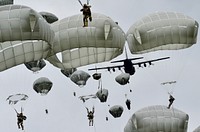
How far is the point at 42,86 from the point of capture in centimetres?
4309

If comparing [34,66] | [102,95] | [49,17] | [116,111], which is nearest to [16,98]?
[34,66]

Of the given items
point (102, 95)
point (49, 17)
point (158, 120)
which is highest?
point (49, 17)

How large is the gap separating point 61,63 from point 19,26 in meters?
6.91

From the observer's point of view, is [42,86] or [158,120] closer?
[158,120]

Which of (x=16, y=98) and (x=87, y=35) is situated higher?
(x=87, y=35)

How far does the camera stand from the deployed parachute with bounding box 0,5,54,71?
33000 millimetres

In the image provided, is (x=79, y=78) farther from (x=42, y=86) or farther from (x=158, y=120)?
(x=158, y=120)

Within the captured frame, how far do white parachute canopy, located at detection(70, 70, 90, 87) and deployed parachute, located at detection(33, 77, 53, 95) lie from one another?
1.58 metres

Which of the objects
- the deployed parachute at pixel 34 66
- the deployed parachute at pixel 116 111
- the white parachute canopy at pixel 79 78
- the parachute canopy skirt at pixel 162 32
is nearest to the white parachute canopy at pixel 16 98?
the deployed parachute at pixel 34 66

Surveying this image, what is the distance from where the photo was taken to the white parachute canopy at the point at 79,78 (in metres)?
43.7

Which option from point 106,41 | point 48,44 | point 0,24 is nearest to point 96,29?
point 106,41

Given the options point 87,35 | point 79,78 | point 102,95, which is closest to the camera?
point 87,35

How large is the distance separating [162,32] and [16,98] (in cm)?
946

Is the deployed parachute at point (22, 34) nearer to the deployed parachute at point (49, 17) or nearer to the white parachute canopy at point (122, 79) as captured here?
the deployed parachute at point (49, 17)
